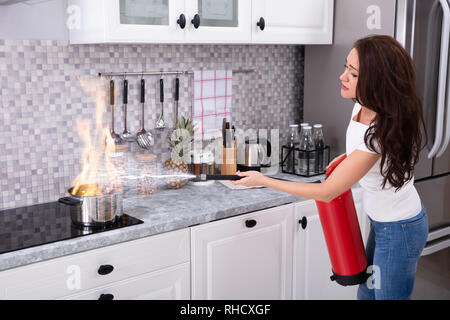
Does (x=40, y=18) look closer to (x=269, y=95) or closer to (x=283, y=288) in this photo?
Answer: (x=269, y=95)

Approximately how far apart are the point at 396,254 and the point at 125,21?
1.29 m

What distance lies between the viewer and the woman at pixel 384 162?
5.72 ft

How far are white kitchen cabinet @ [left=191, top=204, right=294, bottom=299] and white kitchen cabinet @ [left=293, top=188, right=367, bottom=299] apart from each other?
4 cm

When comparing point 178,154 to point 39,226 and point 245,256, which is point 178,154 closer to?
point 245,256

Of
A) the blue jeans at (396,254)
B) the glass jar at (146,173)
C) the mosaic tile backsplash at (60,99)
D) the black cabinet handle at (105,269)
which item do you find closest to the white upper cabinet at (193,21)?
the mosaic tile backsplash at (60,99)

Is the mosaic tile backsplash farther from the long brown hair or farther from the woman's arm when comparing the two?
the long brown hair

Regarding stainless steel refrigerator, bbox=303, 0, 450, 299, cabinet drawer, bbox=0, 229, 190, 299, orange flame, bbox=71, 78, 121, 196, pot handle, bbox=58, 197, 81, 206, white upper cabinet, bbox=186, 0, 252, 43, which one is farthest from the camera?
stainless steel refrigerator, bbox=303, 0, 450, 299

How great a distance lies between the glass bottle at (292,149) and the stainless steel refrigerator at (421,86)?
0.21 meters

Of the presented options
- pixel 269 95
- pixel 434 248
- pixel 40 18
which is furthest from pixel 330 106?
pixel 40 18

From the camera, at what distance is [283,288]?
2.41 m

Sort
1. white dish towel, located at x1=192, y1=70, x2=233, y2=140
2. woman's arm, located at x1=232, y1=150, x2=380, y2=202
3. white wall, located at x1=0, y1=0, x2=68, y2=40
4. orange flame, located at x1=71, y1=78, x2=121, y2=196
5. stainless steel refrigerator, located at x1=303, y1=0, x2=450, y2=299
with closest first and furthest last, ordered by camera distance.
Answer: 1. woman's arm, located at x1=232, y1=150, x2=380, y2=202
2. white wall, located at x1=0, y1=0, x2=68, y2=40
3. orange flame, located at x1=71, y1=78, x2=121, y2=196
4. stainless steel refrigerator, located at x1=303, y1=0, x2=450, y2=299
5. white dish towel, located at x1=192, y1=70, x2=233, y2=140

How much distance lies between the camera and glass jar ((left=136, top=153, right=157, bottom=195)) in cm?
235

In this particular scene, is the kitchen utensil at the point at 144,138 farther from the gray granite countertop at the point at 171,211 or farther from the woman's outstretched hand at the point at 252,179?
the woman's outstretched hand at the point at 252,179

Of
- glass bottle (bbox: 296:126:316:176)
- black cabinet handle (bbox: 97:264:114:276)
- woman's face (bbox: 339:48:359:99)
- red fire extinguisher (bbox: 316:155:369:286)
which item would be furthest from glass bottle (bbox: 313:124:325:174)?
black cabinet handle (bbox: 97:264:114:276)
